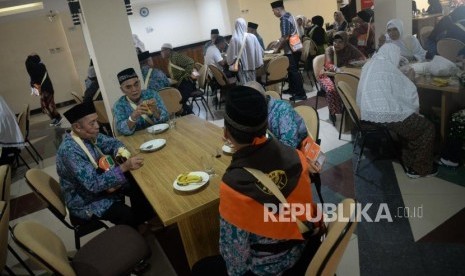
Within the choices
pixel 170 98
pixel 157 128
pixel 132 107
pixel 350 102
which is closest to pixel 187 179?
pixel 157 128

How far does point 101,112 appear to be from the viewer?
456 centimetres

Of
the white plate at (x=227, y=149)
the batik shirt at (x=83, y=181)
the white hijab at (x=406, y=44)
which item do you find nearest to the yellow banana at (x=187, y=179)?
the white plate at (x=227, y=149)

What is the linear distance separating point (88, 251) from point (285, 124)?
57.2 inches

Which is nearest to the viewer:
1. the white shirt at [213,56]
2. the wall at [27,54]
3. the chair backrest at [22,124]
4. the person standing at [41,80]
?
the chair backrest at [22,124]

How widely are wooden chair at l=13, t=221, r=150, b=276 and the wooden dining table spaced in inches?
12.4

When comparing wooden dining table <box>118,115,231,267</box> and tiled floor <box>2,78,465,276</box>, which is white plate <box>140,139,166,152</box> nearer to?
wooden dining table <box>118,115,231,267</box>

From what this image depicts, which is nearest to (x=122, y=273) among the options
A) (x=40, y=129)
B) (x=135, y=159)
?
(x=135, y=159)

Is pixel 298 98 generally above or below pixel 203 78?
below

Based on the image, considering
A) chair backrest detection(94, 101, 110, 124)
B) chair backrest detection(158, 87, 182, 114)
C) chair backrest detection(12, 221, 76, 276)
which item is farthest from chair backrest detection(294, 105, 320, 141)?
chair backrest detection(94, 101, 110, 124)

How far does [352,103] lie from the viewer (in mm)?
3086

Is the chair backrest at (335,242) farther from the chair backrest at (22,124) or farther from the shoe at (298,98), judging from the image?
the chair backrest at (22,124)

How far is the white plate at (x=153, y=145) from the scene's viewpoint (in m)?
2.57

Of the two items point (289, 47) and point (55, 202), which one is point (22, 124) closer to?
point (55, 202)

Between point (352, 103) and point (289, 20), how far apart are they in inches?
125
